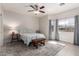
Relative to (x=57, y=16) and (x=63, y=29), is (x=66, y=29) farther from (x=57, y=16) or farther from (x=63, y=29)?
(x=57, y=16)

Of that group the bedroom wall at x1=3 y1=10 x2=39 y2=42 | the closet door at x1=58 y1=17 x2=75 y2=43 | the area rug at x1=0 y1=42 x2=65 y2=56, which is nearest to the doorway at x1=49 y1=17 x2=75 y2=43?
the closet door at x1=58 y1=17 x2=75 y2=43

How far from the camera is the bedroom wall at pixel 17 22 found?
5.57m

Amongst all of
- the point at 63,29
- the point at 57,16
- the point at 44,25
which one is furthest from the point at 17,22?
the point at 63,29

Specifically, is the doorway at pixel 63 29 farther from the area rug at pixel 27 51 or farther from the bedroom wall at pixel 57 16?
the area rug at pixel 27 51

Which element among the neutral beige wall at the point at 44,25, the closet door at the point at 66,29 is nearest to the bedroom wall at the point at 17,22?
the neutral beige wall at the point at 44,25

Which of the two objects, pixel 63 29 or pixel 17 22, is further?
pixel 17 22

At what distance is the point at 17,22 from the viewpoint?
623 cm

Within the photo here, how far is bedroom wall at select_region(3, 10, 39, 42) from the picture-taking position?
5.57 meters

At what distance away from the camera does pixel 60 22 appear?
6.18 m

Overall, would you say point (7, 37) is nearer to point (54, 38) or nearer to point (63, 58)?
point (54, 38)

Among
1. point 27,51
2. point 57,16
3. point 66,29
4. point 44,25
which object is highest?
point 57,16

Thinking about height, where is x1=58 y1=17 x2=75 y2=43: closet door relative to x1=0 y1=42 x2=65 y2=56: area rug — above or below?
above

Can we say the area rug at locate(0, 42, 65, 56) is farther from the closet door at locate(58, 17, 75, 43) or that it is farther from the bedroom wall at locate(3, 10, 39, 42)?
the bedroom wall at locate(3, 10, 39, 42)

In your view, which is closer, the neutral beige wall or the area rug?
the area rug
